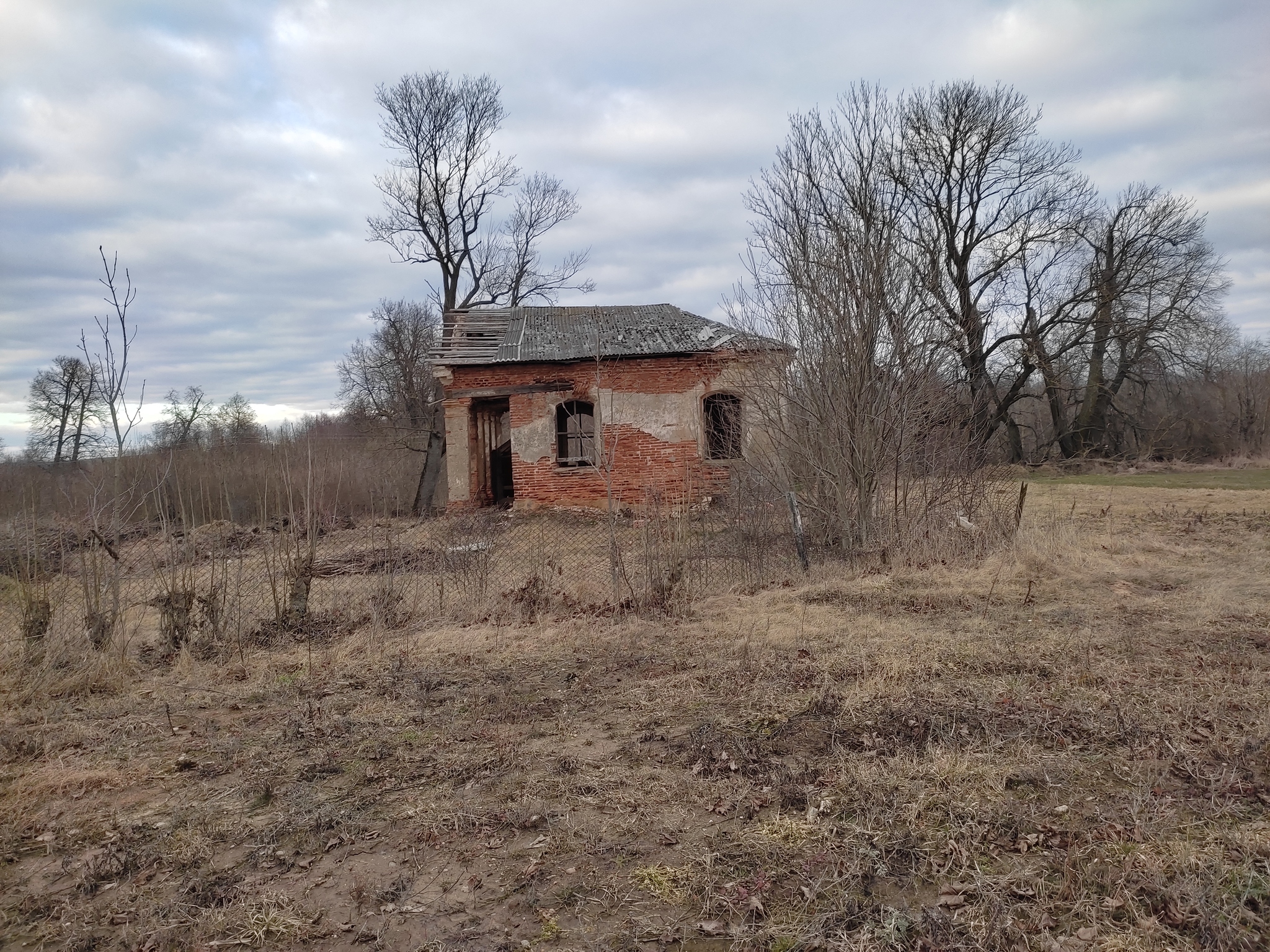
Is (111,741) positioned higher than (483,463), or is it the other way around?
(483,463)

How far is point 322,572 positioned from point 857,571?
778cm

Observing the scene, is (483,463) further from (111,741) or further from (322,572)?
(111,741)

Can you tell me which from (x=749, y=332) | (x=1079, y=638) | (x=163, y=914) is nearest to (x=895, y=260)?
(x=749, y=332)

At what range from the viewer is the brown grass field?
2.95 metres

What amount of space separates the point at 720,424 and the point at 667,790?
1414 cm

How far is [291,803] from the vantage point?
157 inches

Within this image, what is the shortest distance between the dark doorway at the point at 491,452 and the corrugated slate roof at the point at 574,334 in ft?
4.31

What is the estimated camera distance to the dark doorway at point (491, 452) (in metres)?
18.1

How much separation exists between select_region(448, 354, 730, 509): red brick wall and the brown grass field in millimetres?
9527

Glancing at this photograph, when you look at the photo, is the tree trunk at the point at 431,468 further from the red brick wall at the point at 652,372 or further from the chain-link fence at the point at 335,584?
the chain-link fence at the point at 335,584

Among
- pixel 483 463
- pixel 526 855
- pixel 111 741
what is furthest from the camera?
pixel 483 463

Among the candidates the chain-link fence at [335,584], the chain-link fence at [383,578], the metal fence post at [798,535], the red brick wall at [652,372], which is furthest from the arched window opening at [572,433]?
the metal fence post at [798,535]

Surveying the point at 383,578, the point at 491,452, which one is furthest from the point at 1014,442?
the point at 383,578

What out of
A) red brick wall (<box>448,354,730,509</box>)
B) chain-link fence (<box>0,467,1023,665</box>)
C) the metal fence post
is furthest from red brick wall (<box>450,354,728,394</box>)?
the metal fence post
